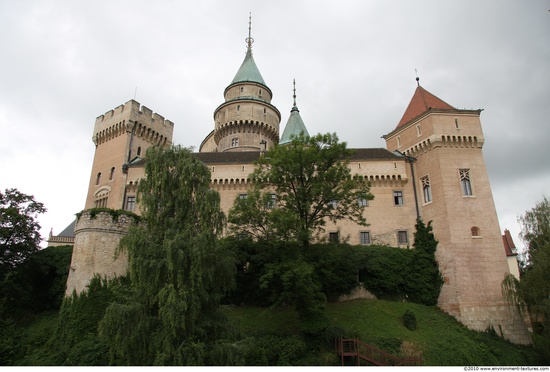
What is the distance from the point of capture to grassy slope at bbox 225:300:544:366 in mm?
21047

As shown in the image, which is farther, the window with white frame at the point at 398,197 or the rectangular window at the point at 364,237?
the window with white frame at the point at 398,197

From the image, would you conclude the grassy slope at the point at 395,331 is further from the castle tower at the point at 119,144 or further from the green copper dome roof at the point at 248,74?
the green copper dome roof at the point at 248,74

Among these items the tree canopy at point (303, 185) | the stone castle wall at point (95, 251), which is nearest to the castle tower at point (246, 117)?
the tree canopy at point (303, 185)

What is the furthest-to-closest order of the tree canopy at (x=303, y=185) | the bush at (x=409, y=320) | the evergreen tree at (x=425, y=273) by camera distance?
1. the evergreen tree at (x=425, y=273)
2. the bush at (x=409, y=320)
3. the tree canopy at (x=303, y=185)

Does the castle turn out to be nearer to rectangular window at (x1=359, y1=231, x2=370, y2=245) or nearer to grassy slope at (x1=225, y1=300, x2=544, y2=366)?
rectangular window at (x1=359, y1=231, x2=370, y2=245)

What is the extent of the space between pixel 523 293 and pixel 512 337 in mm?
3200

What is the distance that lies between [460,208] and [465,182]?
8.04ft

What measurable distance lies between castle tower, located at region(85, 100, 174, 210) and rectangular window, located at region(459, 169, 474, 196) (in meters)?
26.3

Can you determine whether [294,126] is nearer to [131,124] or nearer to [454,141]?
[131,124]

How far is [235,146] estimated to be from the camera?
44.0 m

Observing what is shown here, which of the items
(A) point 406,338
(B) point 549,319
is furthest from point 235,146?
(B) point 549,319

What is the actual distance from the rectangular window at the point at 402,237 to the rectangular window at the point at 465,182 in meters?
5.24

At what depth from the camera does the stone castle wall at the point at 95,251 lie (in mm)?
21438

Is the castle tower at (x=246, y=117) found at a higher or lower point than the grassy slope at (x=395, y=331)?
higher
